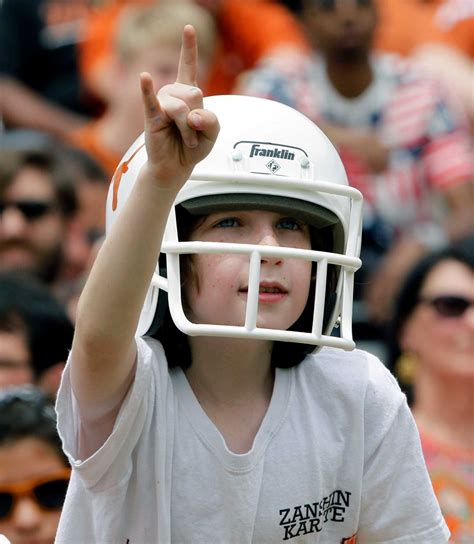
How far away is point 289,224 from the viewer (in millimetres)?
3445

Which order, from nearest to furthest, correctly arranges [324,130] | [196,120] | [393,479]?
[196,120] → [393,479] → [324,130]

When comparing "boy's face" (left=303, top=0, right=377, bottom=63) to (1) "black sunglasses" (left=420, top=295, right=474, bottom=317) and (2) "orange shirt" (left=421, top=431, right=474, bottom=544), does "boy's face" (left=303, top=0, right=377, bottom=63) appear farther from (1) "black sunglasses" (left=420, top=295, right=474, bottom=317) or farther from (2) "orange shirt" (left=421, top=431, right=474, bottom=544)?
(2) "orange shirt" (left=421, top=431, right=474, bottom=544)

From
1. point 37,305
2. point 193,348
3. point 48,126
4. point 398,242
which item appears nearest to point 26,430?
point 37,305

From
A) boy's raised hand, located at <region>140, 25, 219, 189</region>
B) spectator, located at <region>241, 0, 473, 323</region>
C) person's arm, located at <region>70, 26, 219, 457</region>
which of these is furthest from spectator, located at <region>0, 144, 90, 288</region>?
boy's raised hand, located at <region>140, 25, 219, 189</region>

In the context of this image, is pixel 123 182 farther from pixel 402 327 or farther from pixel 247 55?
pixel 247 55

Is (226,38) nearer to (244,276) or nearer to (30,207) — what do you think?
(30,207)

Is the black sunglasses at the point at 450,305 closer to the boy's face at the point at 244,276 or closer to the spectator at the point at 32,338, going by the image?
the spectator at the point at 32,338

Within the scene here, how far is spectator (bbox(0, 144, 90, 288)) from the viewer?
21.7ft

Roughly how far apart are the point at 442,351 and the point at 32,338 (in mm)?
1733

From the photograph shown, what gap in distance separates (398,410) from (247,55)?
15.8 feet

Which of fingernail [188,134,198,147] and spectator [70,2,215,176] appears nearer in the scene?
fingernail [188,134,198,147]

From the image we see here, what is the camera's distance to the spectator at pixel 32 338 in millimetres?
5258

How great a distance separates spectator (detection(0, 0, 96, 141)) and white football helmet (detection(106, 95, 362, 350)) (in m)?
4.41

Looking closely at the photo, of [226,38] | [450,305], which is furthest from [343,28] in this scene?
[450,305]
